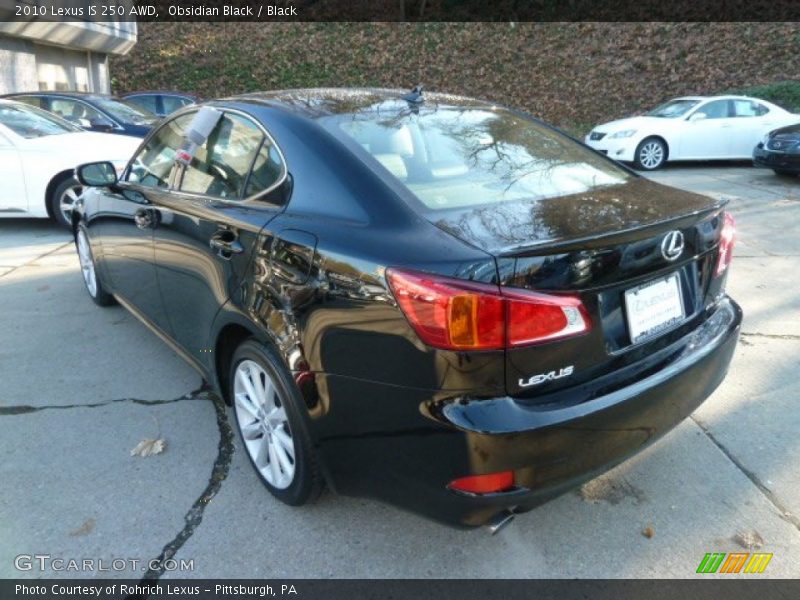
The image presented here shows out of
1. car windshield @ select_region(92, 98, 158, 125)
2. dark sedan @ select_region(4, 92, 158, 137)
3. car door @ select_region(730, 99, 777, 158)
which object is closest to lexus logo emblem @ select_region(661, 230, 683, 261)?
dark sedan @ select_region(4, 92, 158, 137)

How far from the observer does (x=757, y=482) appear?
268cm

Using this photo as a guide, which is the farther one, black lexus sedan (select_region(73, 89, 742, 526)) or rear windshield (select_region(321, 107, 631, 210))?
rear windshield (select_region(321, 107, 631, 210))

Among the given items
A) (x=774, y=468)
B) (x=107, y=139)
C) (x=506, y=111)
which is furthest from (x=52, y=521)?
(x=107, y=139)

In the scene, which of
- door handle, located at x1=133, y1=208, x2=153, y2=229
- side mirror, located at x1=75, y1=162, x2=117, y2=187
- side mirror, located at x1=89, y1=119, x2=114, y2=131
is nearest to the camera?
door handle, located at x1=133, y1=208, x2=153, y2=229

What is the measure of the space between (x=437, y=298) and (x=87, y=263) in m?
3.91

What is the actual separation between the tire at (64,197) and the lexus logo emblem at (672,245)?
6.69 meters

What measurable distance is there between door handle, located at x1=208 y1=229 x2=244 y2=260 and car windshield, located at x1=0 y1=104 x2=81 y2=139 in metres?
5.71

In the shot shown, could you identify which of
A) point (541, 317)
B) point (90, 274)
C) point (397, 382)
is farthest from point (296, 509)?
point (90, 274)

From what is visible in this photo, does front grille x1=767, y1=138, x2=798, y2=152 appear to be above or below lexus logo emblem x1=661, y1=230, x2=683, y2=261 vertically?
below

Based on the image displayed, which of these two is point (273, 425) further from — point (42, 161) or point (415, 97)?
point (42, 161)

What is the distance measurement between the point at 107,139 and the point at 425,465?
6.80m

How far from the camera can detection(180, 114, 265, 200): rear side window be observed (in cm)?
270

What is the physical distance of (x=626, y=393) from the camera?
6.67 feet

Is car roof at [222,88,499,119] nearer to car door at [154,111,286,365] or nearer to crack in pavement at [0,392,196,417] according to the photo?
car door at [154,111,286,365]
